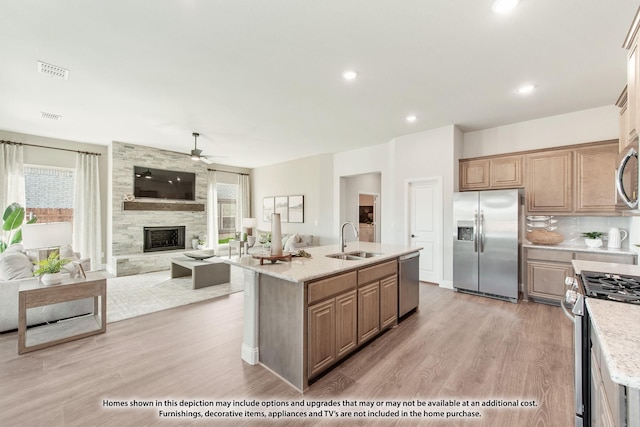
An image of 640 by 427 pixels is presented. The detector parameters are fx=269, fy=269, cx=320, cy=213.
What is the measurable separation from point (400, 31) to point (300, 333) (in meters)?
2.60

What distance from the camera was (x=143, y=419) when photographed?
1798mm

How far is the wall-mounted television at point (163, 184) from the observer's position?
6389 millimetres

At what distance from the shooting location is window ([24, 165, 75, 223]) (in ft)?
17.8

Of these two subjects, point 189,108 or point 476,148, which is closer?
point 189,108

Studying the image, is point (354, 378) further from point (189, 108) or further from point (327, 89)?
point (189, 108)

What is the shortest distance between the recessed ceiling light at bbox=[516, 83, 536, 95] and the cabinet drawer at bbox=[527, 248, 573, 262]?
222 cm

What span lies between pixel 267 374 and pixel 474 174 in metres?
4.44

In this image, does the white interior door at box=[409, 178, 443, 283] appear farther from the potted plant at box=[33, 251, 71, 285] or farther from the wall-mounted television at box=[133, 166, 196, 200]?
the wall-mounted television at box=[133, 166, 196, 200]

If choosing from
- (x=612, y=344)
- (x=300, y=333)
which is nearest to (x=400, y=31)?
(x=612, y=344)

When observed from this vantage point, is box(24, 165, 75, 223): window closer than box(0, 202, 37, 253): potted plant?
No

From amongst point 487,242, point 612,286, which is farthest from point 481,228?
point 612,286

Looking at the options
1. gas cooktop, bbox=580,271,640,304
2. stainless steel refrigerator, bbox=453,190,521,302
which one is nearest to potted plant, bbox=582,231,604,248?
stainless steel refrigerator, bbox=453,190,521,302

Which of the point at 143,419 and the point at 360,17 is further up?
the point at 360,17

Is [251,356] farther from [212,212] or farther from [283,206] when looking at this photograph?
[212,212]
